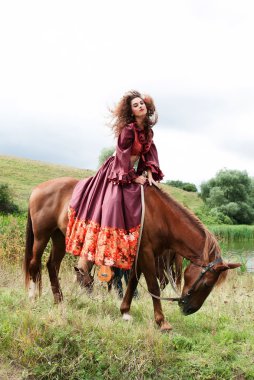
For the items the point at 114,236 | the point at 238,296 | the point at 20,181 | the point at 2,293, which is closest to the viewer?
the point at 114,236

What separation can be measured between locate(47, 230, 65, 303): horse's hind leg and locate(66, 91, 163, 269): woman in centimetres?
75

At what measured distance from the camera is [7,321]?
429 cm

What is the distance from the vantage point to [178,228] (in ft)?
15.5

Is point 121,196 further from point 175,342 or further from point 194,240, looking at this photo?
point 175,342

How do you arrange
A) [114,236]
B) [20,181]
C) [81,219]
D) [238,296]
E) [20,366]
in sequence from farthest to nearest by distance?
1. [20,181]
2. [238,296]
3. [81,219]
4. [114,236]
5. [20,366]

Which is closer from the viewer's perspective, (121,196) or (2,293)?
(121,196)

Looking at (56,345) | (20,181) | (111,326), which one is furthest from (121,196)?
(20,181)

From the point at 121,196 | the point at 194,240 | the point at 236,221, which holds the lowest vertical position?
the point at 236,221

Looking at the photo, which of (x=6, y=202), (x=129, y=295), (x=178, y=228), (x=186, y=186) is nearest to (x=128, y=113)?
(x=178, y=228)

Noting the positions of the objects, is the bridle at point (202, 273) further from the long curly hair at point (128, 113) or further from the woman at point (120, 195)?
the long curly hair at point (128, 113)

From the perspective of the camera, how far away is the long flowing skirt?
4.65m

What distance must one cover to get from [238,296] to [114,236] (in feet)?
10.1

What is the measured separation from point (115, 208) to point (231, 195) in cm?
3783

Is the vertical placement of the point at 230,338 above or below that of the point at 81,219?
below
